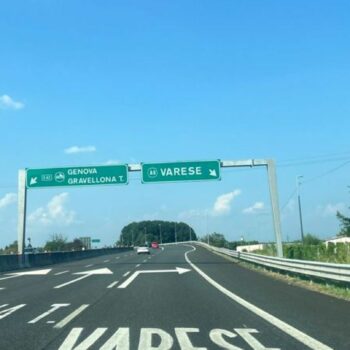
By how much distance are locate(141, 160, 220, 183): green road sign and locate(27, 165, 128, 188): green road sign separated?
1.77 meters

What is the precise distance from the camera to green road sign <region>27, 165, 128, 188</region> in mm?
39688

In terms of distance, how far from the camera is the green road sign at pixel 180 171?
126 feet

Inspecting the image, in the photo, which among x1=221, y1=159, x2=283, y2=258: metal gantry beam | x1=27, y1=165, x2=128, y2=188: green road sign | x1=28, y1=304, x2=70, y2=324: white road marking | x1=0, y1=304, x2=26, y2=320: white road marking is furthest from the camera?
x1=27, y1=165, x2=128, y2=188: green road sign

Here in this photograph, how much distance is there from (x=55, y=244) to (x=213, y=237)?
39.3 metres

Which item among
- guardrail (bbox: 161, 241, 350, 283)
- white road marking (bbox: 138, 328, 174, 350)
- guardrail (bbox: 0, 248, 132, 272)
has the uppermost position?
guardrail (bbox: 0, 248, 132, 272)

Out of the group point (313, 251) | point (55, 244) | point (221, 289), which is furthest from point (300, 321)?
point (55, 244)

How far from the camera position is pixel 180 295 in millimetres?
16641

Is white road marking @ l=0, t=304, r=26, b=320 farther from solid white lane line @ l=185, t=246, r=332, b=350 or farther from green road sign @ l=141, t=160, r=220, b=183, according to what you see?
green road sign @ l=141, t=160, r=220, b=183

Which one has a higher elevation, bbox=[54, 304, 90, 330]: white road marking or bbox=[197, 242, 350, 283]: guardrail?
bbox=[197, 242, 350, 283]: guardrail

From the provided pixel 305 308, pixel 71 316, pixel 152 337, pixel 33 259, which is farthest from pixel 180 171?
pixel 152 337

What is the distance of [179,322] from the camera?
11039mm

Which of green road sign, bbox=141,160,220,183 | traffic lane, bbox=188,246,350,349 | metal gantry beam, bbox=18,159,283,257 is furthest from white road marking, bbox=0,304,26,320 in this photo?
green road sign, bbox=141,160,220,183

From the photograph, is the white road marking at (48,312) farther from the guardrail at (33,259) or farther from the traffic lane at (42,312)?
the guardrail at (33,259)

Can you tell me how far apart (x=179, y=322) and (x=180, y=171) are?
2785cm
